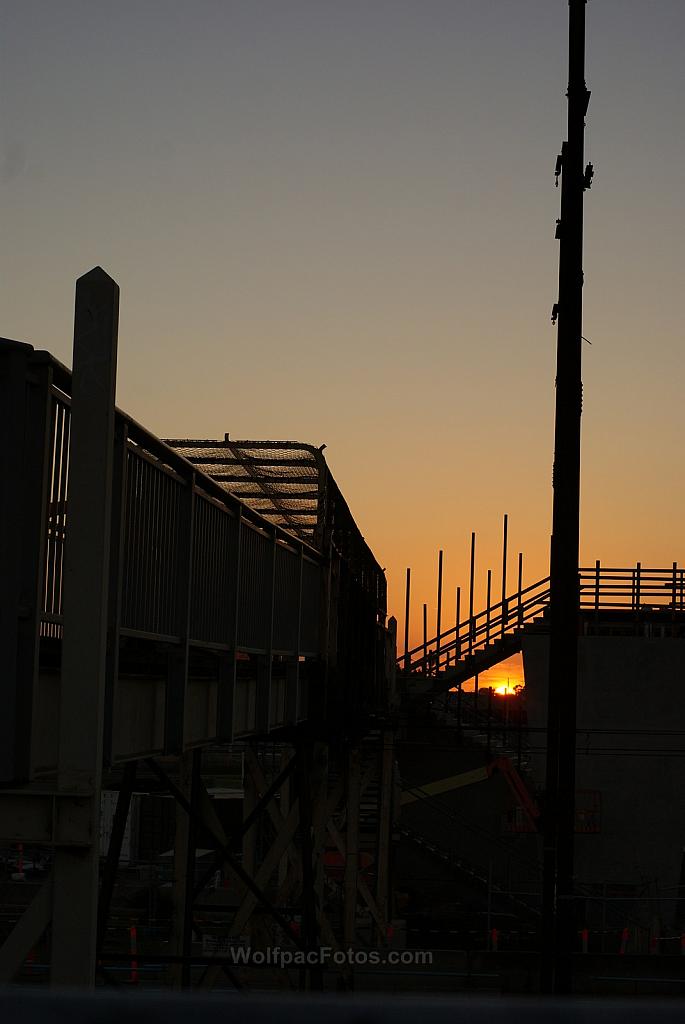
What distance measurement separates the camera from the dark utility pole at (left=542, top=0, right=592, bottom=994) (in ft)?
44.9

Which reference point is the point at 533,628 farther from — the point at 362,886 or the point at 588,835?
the point at 362,886

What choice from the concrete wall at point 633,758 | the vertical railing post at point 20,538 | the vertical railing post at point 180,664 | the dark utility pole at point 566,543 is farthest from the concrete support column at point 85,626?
the concrete wall at point 633,758

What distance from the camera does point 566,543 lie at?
47.4ft

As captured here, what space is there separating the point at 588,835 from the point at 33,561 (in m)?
28.4

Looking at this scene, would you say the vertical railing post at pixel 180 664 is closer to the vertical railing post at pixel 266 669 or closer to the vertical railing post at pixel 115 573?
the vertical railing post at pixel 115 573

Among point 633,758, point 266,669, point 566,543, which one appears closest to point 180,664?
point 266,669

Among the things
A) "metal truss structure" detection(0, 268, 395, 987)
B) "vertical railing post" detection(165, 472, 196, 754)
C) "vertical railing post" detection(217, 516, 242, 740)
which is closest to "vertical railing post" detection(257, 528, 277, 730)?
"metal truss structure" detection(0, 268, 395, 987)

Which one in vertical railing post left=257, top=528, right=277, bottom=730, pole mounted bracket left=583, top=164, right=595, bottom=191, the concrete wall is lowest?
the concrete wall

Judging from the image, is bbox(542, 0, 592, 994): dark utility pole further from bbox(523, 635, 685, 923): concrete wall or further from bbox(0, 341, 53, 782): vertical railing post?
bbox(523, 635, 685, 923): concrete wall

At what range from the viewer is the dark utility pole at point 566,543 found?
1368 centimetres

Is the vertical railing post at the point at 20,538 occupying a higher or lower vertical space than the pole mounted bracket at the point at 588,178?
lower

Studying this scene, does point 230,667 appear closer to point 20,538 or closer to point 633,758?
point 20,538

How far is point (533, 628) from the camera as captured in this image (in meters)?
33.5

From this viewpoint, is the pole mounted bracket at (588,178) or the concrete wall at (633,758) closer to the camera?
the pole mounted bracket at (588,178)
